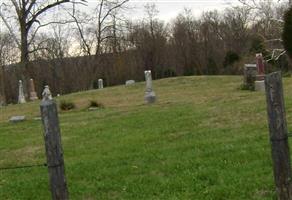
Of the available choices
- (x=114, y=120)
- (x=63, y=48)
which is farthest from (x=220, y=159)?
(x=63, y=48)

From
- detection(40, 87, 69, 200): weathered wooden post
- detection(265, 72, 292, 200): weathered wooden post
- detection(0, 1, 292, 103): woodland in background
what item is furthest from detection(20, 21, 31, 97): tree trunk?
detection(265, 72, 292, 200): weathered wooden post

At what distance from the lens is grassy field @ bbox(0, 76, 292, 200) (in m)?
6.54

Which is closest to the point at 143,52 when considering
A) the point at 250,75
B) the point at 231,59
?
the point at 231,59

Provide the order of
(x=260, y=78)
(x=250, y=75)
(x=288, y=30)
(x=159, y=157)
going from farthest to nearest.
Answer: (x=250, y=75) < (x=260, y=78) < (x=288, y=30) < (x=159, y=157)

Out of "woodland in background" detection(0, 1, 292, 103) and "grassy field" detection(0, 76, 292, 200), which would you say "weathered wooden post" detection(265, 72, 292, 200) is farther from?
"woodland in background" detection(0, 1, 292, 103)

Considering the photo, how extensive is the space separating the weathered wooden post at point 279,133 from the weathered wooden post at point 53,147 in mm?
1683

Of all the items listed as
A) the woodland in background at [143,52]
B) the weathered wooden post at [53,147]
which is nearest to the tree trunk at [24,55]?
the woodland in background at [143,52]

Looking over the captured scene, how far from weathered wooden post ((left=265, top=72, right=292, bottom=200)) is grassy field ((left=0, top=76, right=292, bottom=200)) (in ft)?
3.41

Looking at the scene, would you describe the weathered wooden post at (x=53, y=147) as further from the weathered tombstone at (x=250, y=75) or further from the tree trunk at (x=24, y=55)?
the tree trunk at (x=24, y=55)

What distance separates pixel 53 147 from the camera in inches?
174

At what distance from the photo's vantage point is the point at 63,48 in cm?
6956

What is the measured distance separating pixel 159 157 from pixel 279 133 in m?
3.79

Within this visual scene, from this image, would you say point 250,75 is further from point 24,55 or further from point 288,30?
point 24,55

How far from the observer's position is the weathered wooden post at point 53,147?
14.2 ft
